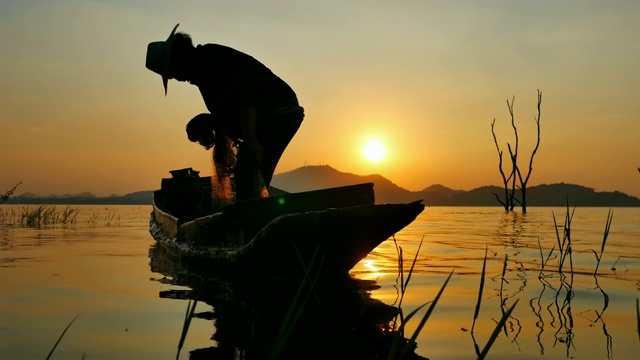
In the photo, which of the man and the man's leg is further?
the man's leg

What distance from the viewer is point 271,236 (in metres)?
5.02

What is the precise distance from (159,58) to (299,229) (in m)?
2.94

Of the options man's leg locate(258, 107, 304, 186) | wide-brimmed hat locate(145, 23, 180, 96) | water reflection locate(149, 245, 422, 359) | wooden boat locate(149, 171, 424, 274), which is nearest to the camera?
water reflection locate(149, 245, 422, 359)

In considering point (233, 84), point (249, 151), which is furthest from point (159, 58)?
point (249, 151)

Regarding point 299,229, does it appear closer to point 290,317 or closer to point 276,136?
point 276,136

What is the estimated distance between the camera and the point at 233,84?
6664mm

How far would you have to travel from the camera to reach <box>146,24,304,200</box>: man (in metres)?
6.55

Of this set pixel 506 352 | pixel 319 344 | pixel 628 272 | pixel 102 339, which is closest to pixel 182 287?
pixel 102 339

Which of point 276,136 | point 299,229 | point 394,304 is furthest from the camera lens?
point 276,136

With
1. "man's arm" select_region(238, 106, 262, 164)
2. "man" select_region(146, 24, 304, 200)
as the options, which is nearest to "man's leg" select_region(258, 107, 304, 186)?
"man" select_region(146, 24, 304, 200)

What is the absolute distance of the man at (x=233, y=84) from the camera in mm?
6547

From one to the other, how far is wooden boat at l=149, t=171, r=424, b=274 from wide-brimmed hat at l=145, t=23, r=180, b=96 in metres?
1.70

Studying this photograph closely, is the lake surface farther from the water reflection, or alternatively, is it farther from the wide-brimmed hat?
the wide-brimmed hat

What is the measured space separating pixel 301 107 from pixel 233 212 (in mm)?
2285
